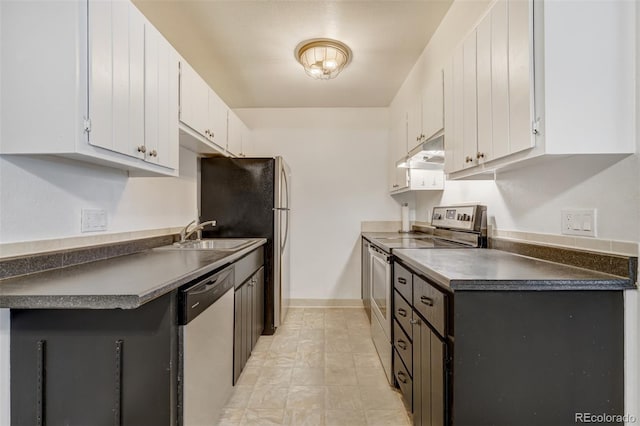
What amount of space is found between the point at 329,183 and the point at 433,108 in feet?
→ 6.44

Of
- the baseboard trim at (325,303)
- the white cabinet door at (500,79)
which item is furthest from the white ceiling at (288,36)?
the baseboard trim at (325,303)

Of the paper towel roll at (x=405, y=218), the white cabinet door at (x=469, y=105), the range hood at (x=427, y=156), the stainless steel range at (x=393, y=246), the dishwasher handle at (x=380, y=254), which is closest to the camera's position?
the white cabinet door at (x=469, y=105)

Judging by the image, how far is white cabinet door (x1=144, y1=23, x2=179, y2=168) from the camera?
1.66 m

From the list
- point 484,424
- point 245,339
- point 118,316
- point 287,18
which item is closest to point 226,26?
point 287,18

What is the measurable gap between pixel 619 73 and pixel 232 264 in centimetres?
200

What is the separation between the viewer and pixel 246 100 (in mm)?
3885

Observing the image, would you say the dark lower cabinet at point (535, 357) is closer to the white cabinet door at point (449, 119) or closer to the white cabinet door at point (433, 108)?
the white cabinet door at point (449, 119)

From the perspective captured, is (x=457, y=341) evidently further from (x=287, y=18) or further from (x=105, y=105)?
(x=287, y=18)

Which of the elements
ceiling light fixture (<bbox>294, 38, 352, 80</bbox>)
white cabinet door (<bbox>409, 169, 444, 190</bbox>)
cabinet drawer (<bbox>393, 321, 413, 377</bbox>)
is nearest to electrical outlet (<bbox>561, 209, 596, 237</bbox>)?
cabinet drawer (<bbox>393, 321, 413, 377</bbox>)

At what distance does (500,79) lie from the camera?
4.50ft

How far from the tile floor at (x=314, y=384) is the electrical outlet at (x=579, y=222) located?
4.37 ft

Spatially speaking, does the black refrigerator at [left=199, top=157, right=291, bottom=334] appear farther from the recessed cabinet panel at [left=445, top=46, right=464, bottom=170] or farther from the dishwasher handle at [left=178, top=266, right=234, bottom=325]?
the recessed cabinet panel at [left=445, top=46, right=464, bottom=170]

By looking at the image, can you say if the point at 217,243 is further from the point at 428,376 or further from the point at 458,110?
the point at 458,110

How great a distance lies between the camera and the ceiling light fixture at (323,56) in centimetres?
262
